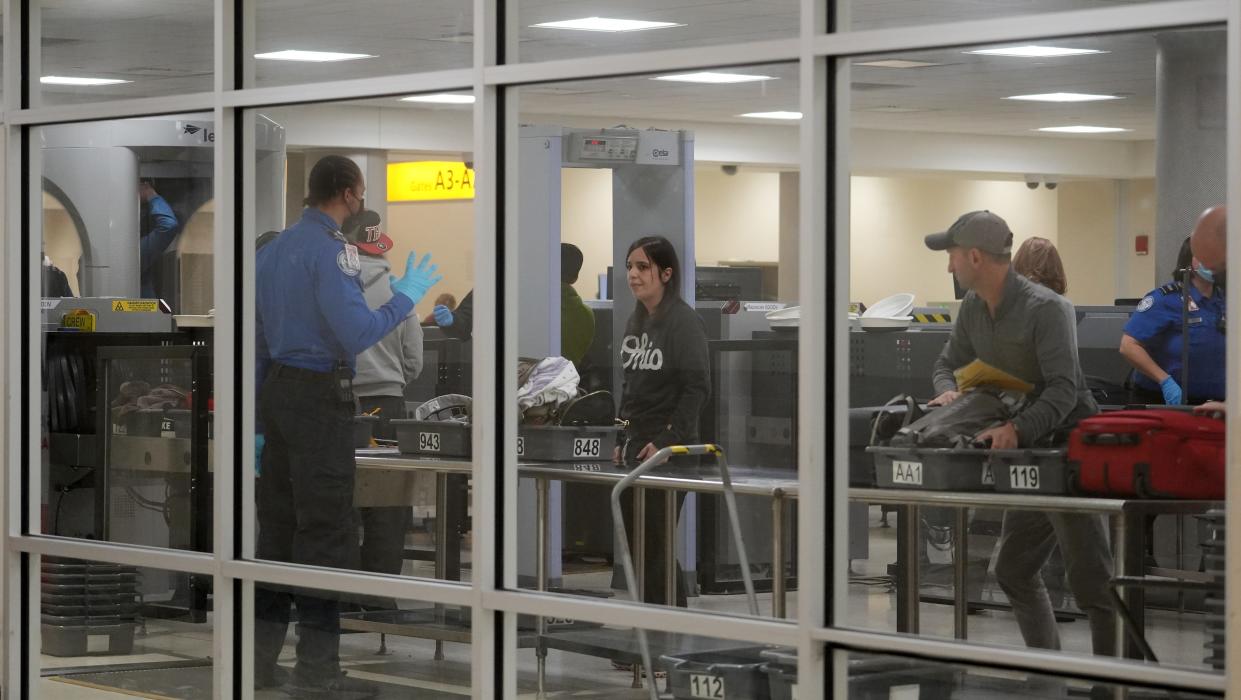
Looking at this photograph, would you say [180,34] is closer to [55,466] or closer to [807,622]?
[55,466]

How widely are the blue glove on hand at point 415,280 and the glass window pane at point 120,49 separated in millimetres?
720

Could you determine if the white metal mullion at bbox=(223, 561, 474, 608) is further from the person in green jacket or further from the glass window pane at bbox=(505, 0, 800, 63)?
the glass window pane at bbox=(505, 0, 800, 63)

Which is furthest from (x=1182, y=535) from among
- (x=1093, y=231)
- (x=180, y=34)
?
(x=1093, y=231)

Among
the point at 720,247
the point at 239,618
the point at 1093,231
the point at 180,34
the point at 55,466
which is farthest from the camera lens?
the point at 720,247

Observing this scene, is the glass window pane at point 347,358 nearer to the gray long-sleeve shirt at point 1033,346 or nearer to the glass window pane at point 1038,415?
the glass window pane at point 1038,415

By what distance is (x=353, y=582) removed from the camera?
4.28 m

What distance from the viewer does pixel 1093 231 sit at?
9773 mm

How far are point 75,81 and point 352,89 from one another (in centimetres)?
148

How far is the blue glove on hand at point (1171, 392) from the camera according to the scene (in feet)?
12.6

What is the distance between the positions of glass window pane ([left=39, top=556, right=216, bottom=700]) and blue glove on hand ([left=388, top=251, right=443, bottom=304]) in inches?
39.5

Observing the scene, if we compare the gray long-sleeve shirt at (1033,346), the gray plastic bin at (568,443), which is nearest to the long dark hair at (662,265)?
the gray plastic bin at (568,443)

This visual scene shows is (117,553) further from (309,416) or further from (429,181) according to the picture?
(429,181)

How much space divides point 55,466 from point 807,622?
2.87 m

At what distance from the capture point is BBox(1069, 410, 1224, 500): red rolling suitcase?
12.1ft
